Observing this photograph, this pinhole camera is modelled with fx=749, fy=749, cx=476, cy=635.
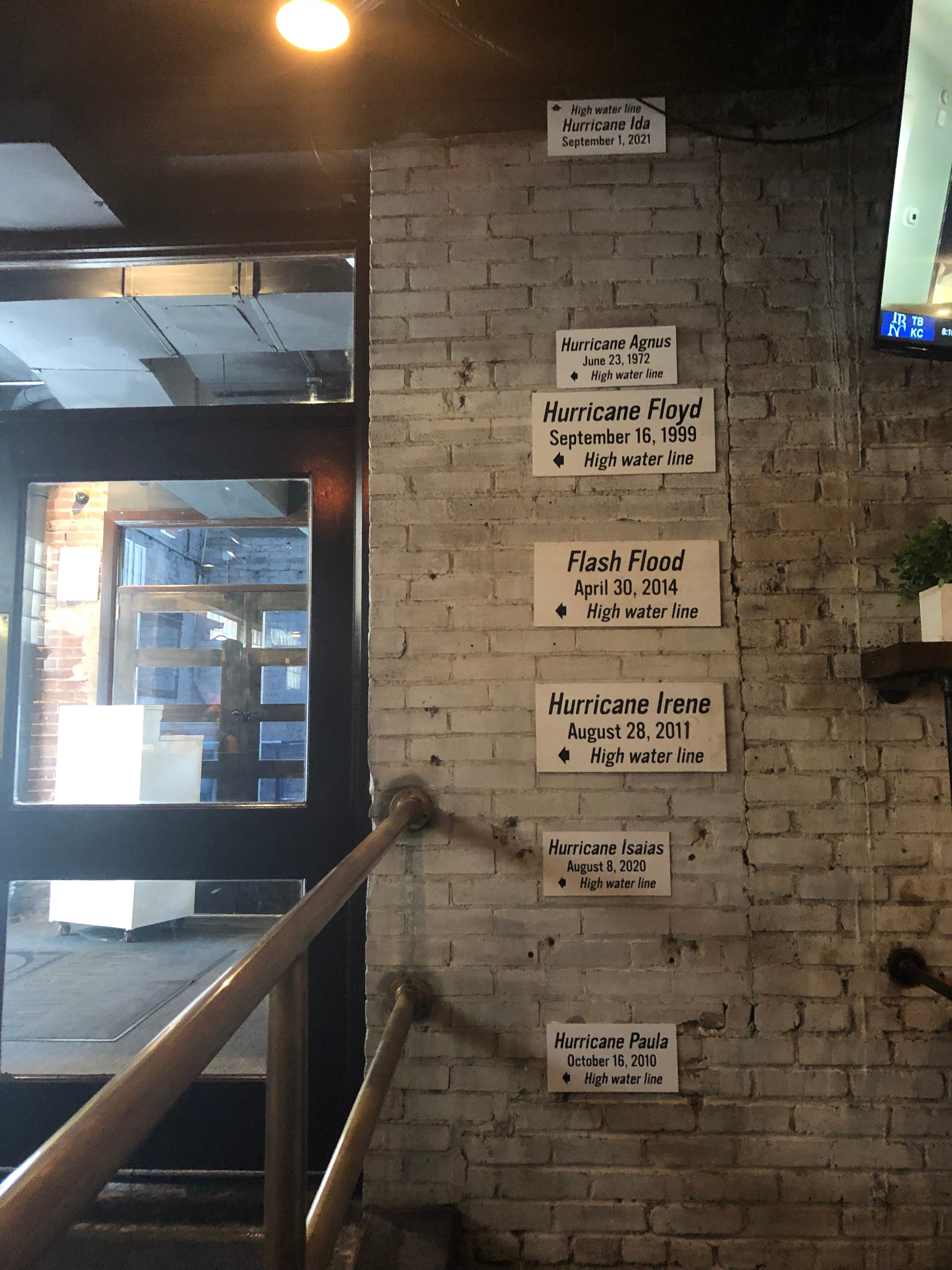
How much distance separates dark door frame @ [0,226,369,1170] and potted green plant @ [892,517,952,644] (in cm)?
131

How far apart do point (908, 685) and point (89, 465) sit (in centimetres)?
220

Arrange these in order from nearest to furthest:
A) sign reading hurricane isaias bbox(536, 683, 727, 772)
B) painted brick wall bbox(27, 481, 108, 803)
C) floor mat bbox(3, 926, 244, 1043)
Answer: sign reading hurricane isaias bbox(536, 683, 727, 772)
painted brick wall bbox(27, 481, 108, 803)
floor mat bbox(3, 926, 244, 1043)

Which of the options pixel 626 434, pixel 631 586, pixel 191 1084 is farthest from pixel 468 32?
pixel 191 1084

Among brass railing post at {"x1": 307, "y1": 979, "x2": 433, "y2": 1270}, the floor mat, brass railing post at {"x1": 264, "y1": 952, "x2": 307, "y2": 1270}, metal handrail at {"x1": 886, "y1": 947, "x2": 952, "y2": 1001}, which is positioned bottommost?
the floor mat

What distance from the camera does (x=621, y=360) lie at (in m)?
1.86

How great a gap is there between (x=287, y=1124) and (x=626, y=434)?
1.56 metres

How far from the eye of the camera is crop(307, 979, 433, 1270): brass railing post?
2.99 ft

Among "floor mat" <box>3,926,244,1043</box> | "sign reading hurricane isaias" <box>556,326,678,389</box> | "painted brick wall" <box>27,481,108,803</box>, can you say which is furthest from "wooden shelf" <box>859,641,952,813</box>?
"floor mat" <box>3,926,244,1043</box>

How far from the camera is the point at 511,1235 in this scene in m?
1.68

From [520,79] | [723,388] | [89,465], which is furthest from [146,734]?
[520,79]

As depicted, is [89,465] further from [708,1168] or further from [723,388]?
[708,1168]

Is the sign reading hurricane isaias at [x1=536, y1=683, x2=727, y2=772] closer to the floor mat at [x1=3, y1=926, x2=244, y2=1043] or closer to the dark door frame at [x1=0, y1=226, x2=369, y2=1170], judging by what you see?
the dark door frame at [x1=0, y1=226, x2=369, y2=1170]

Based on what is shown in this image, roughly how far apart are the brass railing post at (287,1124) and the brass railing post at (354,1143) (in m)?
0.10

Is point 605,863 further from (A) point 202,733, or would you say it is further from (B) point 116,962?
(B) point 116,962
